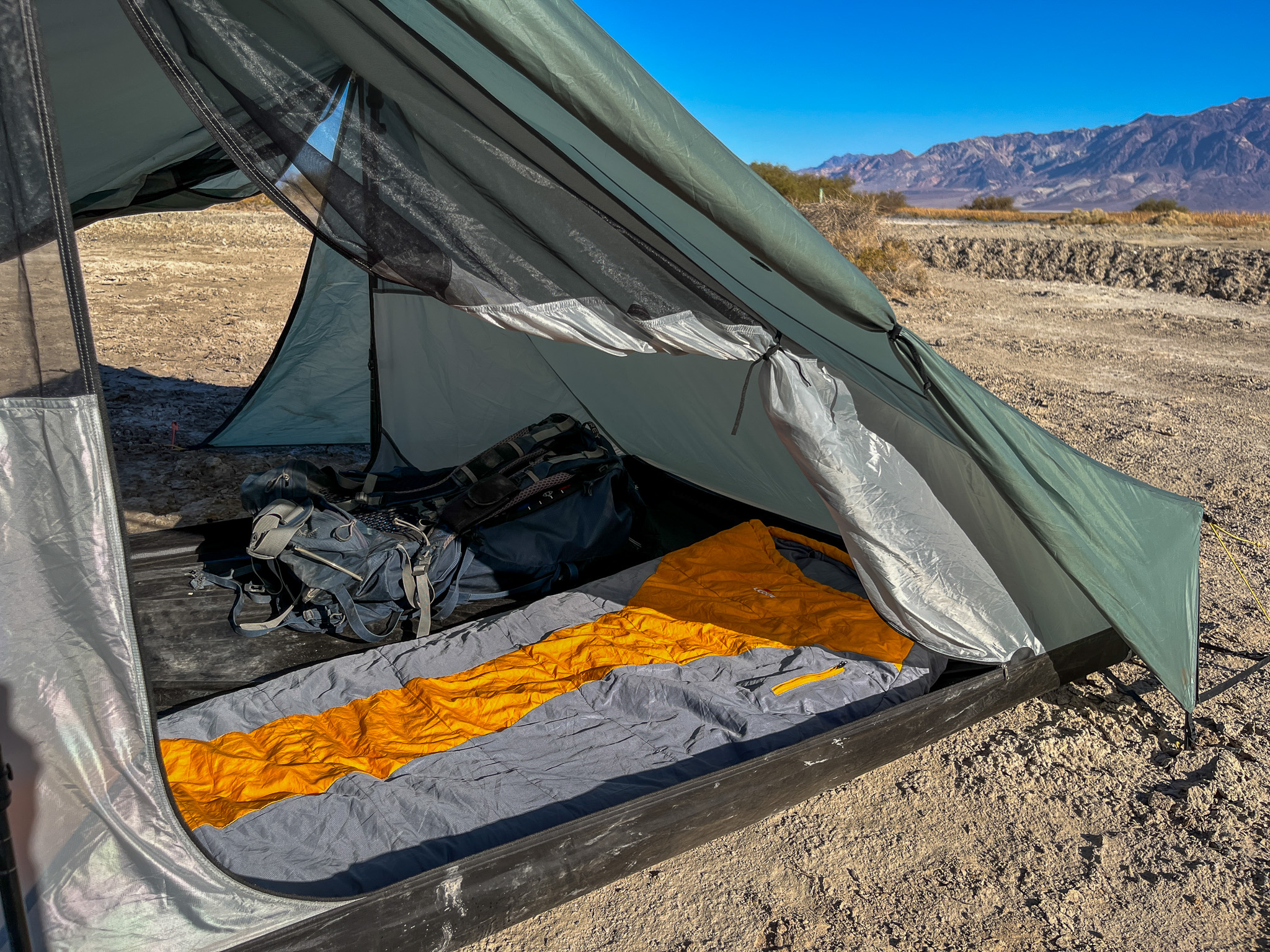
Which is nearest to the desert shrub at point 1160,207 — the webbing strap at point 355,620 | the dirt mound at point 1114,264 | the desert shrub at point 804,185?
the desert shrub at point 804,185

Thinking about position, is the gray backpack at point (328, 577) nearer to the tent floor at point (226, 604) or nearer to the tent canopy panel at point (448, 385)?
the tent floor at point (226, 604)

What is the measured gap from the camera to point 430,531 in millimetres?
3273

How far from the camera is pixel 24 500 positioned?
4.50 feet

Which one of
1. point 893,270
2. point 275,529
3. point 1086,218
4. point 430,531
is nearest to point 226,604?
point 275,529

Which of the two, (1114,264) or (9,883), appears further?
(1114,264)

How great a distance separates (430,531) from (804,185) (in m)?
20.6

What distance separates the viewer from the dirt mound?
38.2 ft

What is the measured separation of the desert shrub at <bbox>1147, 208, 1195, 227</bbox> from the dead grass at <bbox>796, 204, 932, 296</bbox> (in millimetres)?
10278

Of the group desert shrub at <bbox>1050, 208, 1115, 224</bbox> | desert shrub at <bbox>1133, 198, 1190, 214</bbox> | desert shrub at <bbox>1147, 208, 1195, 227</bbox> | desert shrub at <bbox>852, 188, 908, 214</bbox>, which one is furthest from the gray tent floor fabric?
desert shrub at <bbox>1133, 198, 1190, 214</bbox>

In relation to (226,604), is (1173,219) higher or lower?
higher

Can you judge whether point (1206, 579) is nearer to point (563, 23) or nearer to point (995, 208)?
point (563, 23)

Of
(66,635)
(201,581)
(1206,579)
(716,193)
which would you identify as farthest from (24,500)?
(1206,579)

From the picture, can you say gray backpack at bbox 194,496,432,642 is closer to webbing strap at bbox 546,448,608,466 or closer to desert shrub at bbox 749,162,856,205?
webbing strap at bbox 546,448,608,466

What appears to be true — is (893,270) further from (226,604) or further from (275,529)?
(226,604)
